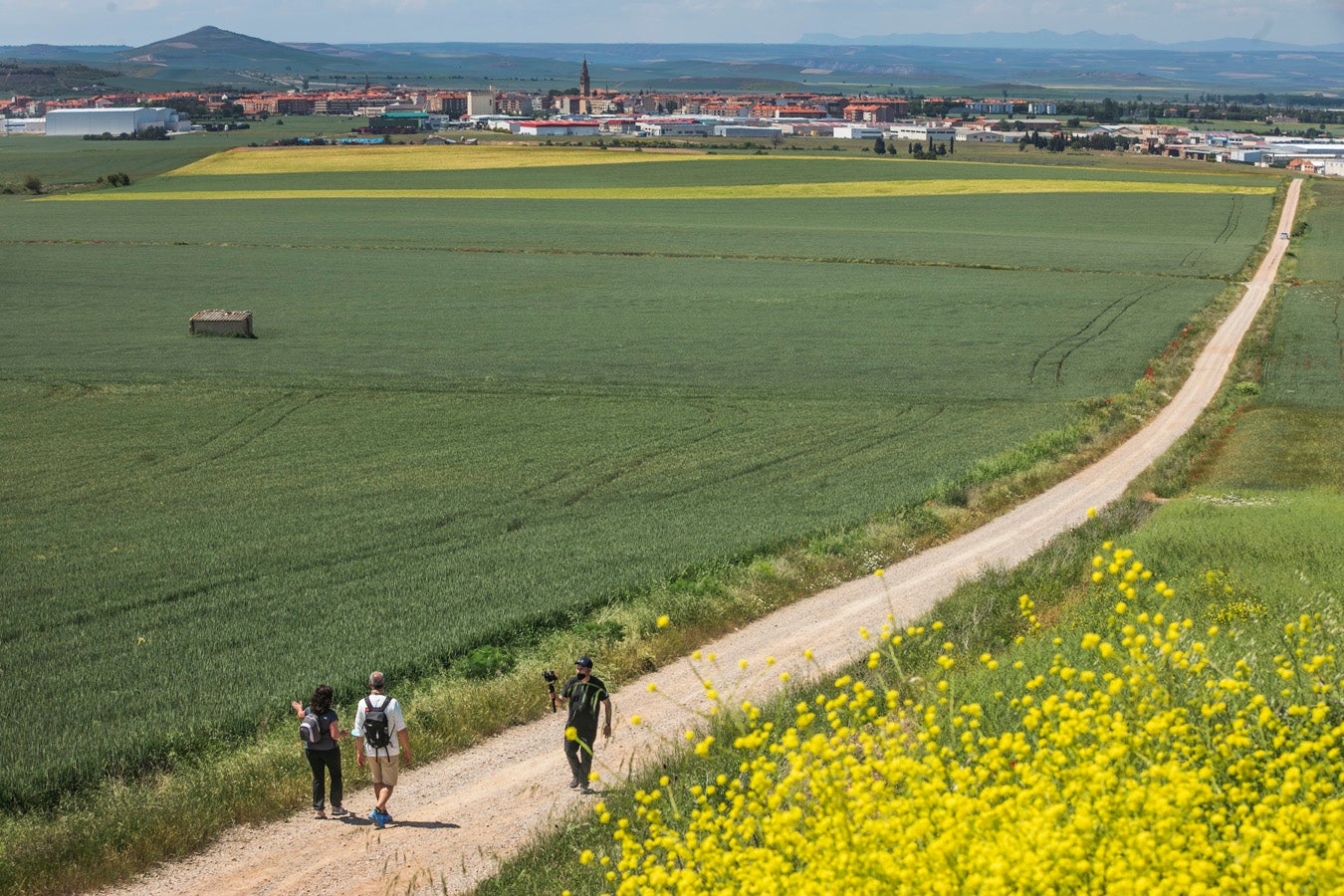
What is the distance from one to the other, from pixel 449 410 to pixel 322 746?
1048 inches

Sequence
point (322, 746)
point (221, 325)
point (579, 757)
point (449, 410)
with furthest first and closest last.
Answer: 1. point (221, 325)
2. point (449, 410)
3. point (579, 757)
4. point (322, 746)

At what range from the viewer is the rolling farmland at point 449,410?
21.8 metres

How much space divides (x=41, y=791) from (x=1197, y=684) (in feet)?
42.6

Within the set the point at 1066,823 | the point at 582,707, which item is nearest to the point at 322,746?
the point at 582,707

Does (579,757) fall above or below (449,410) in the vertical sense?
above

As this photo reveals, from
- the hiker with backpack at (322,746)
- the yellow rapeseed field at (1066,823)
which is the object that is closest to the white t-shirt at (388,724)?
the hiker with backpack at (322,746)

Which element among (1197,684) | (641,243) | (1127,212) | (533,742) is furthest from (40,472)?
(1127,212)

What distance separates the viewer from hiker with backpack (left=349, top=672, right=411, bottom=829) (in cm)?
1581

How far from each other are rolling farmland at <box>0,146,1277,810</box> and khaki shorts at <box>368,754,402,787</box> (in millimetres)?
2765

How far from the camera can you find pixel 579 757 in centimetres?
1669

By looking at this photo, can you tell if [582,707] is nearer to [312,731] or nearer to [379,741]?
[379,741]

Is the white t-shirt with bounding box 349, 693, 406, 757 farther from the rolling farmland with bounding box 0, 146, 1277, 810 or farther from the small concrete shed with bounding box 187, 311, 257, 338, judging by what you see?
the small concrete shed with bounding box 187, 311, 257, 338

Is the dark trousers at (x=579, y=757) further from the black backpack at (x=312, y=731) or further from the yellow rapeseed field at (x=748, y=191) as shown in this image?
the yellow rapeseed field at (x=748, y=191)

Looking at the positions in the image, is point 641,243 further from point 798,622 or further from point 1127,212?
point 798,622
